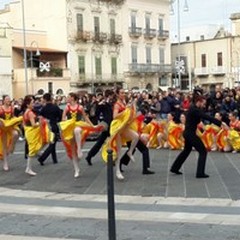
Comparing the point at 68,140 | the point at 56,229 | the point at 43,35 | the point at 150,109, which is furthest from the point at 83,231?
the point at 43,35

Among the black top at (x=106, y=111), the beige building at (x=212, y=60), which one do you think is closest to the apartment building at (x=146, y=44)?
the beige building at (x=212, y=60)

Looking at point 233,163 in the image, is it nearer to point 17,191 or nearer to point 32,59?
point 17,191

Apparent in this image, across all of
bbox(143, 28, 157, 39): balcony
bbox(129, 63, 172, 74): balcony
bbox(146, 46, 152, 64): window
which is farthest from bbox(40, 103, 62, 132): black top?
bbox(146, 46, 152, 64): window

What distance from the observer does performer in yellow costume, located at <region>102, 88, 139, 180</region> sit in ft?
37.7

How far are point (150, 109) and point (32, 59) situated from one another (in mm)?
34640

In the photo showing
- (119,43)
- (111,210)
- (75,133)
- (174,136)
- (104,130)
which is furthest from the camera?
(119,43)

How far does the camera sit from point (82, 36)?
191 ft

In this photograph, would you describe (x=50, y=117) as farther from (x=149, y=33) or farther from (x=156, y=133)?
(x=149, y=33)

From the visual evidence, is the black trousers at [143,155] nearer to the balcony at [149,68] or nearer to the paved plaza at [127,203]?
the paved plaza at [127,203]

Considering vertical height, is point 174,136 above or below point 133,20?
below

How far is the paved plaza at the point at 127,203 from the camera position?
7.58 m

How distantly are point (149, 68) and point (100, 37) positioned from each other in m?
8.41

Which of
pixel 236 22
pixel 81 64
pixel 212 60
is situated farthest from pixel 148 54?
pixel 236 22

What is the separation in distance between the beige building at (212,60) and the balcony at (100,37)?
11.1 meters
